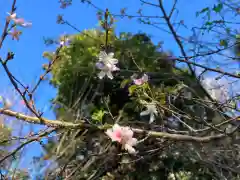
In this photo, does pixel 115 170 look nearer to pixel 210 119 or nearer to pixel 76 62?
pixel 210 119

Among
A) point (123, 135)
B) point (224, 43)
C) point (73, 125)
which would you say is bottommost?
point (123, 135)

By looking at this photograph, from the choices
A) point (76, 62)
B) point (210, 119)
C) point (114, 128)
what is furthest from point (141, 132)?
point (76, 62)

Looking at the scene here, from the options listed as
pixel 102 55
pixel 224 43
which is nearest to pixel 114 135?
pixel 102 55

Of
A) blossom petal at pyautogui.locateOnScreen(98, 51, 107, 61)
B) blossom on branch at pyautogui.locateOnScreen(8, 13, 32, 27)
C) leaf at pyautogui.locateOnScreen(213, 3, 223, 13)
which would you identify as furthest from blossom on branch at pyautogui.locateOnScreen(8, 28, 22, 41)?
leaf at pyautogui.locateOnScreen(213, 3, 223, 13)

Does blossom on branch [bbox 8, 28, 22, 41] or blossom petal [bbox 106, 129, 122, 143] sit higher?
blossom on branch [bbox 8, 28, 22, 41]

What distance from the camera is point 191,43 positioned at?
6.29 feet

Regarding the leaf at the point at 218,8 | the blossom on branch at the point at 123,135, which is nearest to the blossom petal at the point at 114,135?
the blossom on branch at the point at 123,135

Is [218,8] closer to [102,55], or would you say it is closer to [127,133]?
[102,55]

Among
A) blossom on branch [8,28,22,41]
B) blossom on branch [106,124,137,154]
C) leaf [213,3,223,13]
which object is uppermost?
leaf [213,3,223,13]

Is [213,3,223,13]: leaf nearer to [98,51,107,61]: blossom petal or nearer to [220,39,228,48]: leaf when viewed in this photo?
[220,39,228,48]: leaf

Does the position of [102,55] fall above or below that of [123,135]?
above

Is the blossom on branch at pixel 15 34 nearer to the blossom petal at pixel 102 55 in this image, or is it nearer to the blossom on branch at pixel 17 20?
the blossom on branch at pixel 17 20

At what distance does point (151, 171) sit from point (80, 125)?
1.49 m

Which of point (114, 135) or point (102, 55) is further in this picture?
point (102, 55)
